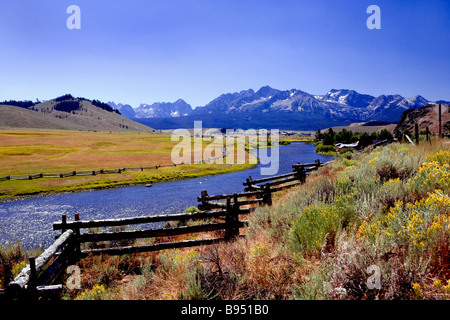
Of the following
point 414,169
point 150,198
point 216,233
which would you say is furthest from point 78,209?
point 414,169

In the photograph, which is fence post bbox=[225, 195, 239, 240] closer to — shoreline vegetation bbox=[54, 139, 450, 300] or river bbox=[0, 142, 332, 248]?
shoreline vegetation bbox=[54, 139, 450, 300]

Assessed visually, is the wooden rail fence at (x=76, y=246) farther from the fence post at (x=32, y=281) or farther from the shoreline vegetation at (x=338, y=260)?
the shoreline vegetation at (x=338, y=260)

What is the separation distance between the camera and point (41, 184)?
36594mm

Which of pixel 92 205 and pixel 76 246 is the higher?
pixel 76 246

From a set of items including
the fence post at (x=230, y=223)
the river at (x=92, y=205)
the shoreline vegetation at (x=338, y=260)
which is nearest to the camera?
the shoreline vegetation at (x=338, y=260)

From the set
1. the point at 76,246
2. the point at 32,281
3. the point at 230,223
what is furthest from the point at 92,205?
the point at 32,281

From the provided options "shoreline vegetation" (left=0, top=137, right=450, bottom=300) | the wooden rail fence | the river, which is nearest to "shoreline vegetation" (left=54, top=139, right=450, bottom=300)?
"shoreline vegetation" (left=0, top=137, right=450, bottom=300)

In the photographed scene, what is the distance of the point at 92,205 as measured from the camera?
28.7 meters

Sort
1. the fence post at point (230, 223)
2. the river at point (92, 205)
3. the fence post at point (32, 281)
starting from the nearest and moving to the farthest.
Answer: the fence post at point (32, 281) → the fence post at point (230, 223) → the river at point (92, 205)

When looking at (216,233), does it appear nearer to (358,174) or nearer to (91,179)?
(358,174)

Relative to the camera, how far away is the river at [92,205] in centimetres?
2070

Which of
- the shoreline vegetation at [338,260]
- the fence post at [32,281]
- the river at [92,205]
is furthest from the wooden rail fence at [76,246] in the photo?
the river at [92,205]

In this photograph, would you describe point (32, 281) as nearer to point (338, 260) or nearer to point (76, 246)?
point (76, 246)

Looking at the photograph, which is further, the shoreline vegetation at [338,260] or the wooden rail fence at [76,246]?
the wooden rail fence at [76,246]
